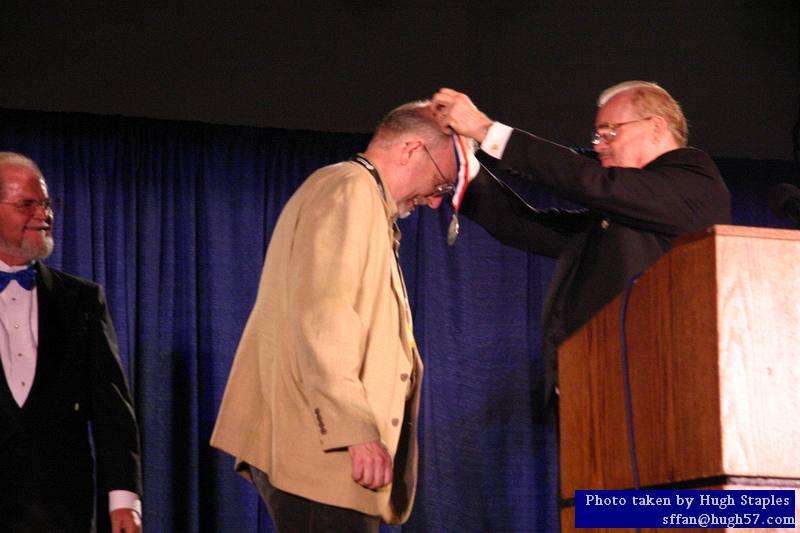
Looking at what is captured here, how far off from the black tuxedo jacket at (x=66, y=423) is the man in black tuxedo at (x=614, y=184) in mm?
1280

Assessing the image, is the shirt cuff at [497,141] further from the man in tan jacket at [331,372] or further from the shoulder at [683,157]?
the shoulder at [683,157]

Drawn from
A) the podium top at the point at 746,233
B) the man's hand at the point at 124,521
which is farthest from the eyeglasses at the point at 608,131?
the man's hand at the point at 124,521

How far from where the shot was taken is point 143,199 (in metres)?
4.68

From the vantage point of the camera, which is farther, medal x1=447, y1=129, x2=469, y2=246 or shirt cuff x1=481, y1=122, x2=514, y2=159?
medal x1=447, y1=129, x2=469, y2=246

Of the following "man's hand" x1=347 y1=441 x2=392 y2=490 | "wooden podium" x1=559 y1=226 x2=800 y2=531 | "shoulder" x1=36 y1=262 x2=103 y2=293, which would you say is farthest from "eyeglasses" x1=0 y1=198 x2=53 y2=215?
"wooden podium" x1=559 y1=226 x2=800 y2=531

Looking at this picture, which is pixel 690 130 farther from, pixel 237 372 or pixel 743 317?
pixel 743 317

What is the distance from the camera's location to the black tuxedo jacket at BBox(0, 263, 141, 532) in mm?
2955

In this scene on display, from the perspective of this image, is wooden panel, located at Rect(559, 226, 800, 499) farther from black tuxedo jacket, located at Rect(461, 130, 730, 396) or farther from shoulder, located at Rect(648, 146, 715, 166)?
shoulder, located at Rect(648, 146, 715, 166)

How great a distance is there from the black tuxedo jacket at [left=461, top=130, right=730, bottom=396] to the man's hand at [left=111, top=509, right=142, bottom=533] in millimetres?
1252

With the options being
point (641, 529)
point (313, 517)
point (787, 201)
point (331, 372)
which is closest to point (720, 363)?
point (641, 529)

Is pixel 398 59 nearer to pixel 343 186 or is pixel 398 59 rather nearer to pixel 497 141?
pixel 497 141

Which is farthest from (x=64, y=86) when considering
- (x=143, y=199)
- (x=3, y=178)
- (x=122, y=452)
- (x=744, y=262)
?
(x=744, y=262)

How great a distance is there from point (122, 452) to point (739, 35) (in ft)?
12.2

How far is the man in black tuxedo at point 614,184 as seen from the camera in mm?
2514
